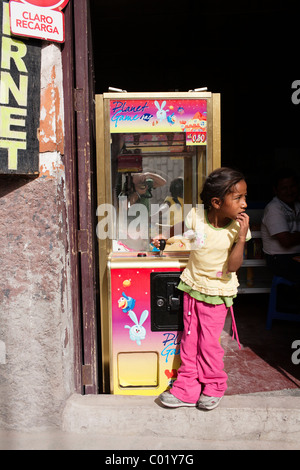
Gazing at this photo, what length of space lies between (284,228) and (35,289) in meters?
2.51

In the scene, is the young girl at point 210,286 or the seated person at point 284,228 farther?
the seated person at point 284,228

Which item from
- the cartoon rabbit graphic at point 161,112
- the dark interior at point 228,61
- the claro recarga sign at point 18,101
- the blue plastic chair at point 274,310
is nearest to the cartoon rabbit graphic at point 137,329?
the claro recarga sign at point 18,101

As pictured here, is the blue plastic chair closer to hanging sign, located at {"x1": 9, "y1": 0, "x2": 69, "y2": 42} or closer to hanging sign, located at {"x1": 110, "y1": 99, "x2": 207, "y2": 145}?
hanging sign, located at {"x1": 110, "y1": 99, "x2": 207, "y2": 145}

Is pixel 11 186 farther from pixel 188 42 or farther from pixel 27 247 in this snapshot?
A: pixel 188 42

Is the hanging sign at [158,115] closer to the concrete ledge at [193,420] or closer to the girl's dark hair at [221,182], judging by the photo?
the girl's dark hair at [221,182]

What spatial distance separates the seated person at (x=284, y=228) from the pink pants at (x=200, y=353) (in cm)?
170

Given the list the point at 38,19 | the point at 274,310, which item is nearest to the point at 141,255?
the point at 38,19

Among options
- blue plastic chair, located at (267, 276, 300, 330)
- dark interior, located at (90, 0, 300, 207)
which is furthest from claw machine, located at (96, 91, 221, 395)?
dark interior, located at (90, 0, 300, 207)

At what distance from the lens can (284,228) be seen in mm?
3850

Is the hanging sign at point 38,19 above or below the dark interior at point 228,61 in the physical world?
below

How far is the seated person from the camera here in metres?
3.84

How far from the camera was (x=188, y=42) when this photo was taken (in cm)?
536

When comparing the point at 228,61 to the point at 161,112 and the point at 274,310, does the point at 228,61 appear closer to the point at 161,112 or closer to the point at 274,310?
the point at 274,310

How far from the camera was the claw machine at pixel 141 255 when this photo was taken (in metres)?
2.53
